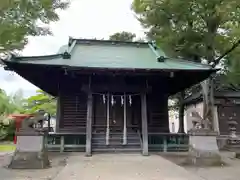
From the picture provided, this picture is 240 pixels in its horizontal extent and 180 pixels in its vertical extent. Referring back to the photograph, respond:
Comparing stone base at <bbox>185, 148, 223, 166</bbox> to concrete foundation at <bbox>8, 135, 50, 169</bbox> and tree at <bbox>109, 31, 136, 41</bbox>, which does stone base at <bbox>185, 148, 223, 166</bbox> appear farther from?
tree at <bbox>109, 31, 136, 41</bbox>

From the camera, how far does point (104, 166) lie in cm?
669

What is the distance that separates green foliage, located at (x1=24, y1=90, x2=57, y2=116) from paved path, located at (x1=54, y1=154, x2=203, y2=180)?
21.2 m

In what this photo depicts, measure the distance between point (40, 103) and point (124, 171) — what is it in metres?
28.1

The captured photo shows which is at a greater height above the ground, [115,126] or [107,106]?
[107,106]

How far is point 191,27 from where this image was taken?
14289mm

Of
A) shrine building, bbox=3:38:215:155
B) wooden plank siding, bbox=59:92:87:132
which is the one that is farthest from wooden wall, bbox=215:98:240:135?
wooden plank siding, bbox=59:92:87:132

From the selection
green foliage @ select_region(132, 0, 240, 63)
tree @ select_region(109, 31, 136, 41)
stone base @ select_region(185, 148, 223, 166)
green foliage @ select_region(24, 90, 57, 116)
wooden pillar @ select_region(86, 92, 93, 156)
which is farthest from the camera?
green foliage @ select_region(24, 90, 57, 116)

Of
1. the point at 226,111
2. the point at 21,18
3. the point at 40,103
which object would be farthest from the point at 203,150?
the point at 40,103

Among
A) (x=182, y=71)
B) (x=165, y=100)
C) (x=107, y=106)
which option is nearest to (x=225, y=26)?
(x=165, y=100)

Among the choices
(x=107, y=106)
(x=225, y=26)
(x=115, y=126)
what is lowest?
(x=115, y=126)

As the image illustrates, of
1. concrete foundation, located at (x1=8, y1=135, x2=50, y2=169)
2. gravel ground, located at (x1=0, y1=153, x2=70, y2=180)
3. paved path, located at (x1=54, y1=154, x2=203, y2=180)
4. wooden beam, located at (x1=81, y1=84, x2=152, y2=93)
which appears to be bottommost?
gravel ground, located at (x1=0, y1=153, x2=70, y2=180)

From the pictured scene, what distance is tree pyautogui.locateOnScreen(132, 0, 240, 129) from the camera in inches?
518

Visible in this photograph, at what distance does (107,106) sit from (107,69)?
2542 mm

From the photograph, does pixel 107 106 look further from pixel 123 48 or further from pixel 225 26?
pixel 225 26
